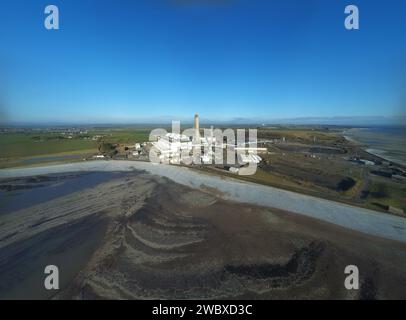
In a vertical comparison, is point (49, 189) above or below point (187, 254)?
above

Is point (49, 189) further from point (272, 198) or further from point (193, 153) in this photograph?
point (193, 153)

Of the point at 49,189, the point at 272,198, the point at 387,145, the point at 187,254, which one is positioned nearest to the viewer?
the point at 187,254

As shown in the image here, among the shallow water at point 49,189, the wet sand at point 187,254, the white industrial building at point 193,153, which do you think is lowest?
the wet sand at point 187,254

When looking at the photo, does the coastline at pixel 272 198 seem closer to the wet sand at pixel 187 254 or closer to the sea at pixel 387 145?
the wet sand at pixel 187 254

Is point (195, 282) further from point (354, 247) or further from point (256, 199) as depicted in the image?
point (256, 199)

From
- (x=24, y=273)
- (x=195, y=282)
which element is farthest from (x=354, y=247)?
(x=24, y=273)

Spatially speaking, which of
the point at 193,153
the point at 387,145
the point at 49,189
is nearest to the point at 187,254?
the point at 49,189

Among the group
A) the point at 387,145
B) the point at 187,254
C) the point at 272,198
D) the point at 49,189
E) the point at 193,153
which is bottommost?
the point at 187,254

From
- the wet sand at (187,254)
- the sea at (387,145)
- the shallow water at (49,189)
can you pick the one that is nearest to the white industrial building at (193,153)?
the shallow water at (49,189)

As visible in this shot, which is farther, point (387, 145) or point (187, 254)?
point (387, 145)
